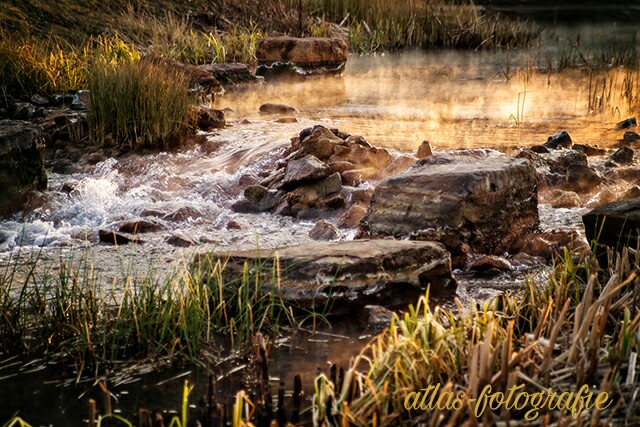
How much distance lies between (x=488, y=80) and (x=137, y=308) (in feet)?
28.9

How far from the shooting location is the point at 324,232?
530 cm

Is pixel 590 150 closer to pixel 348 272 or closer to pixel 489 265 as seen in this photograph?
pixel 489 265

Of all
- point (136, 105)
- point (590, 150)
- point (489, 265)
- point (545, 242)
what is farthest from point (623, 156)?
point (136, 105)

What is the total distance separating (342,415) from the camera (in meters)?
2.61

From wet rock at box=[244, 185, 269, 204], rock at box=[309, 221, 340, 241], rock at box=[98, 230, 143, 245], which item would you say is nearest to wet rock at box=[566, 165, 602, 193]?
rock at box=[309, 221, 340, 241]

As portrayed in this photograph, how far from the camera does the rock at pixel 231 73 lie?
452 inches

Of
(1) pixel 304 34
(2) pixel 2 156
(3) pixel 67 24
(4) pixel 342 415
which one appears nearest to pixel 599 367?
(4) pixel 342 415

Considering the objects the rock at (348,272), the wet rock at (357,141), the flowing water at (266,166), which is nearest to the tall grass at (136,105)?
the flowing water at (266,166)

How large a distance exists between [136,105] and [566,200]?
362 centimetres

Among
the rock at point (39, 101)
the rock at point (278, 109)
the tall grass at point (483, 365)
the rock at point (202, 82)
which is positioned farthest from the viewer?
the rock at point (202, 82)

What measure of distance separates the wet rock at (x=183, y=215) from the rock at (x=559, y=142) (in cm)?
302

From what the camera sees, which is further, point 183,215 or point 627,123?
point 627,123

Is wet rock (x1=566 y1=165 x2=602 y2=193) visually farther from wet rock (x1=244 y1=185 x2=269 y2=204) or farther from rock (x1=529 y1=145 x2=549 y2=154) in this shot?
wet rock (x1=244 y1=185 x2=269 y2=204)

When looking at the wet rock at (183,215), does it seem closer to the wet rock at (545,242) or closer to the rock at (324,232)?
the rock at (324,232)
